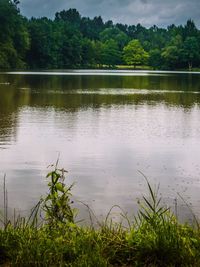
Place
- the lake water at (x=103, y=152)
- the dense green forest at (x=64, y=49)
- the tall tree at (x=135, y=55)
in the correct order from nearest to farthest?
the lake water at (x=103, y=152)
the dense green forest at (x=64, y=49)
the tall tree at (x=135, y=55)

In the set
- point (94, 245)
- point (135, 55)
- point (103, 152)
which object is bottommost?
point (103, 152)

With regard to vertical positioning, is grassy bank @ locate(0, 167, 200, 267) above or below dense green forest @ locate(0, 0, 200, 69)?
below

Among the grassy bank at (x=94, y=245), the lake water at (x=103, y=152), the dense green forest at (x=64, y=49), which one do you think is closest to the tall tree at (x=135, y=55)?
the dense green forest at (x=64, y=49)

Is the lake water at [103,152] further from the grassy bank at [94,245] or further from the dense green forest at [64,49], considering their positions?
the dense green forest at [64,49]

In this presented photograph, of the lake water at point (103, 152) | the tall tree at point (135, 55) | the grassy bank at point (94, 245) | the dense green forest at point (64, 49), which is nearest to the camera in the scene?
the grassy bank at point (94, 245)

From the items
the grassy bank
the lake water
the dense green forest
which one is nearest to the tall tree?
the dense green forest

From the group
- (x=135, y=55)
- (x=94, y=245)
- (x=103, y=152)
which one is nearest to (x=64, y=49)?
(x=135, y=55)

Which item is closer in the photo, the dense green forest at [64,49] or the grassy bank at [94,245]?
the grassy bank at [94,245]

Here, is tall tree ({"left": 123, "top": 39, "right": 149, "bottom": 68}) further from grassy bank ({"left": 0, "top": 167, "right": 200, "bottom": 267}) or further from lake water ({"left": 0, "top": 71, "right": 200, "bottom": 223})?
grassy bank ({"left": 0, "top": 167, "right": 200, "bottom": 267})

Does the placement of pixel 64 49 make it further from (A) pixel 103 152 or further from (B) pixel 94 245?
(B) pixel 94 245

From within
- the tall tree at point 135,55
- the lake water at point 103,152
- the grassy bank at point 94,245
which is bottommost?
the lake water at point 103,152

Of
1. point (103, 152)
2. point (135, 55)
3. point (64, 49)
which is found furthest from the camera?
point (135, 55)

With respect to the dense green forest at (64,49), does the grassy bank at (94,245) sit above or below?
below

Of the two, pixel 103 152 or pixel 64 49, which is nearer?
pixel 103 152
